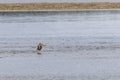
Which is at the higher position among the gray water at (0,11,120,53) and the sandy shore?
the sandy shore

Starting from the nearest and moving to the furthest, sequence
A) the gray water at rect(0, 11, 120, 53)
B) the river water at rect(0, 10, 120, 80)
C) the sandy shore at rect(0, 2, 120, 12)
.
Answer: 1. the river water at rect(0, 10, 120, 80)
2. the gray water at rect(0, 11, 120, 53)
3. the sandy shore at rect(0, 2, 120, 12)

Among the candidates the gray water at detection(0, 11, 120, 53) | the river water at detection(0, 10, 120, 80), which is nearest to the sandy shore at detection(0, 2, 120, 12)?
the gray water at detection(0, 11, 120, 53)

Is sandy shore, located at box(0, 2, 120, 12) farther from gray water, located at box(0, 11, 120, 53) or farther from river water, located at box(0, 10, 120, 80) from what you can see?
river water, located at box(0, 10, 120, 80)

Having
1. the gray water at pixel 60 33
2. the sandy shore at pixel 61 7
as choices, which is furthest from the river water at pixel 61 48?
the sandy shore at pixel 61 7

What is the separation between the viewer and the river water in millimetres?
16672

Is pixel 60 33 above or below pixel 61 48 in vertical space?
above

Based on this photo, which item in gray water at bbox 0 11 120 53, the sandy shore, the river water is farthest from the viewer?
the sandy shore

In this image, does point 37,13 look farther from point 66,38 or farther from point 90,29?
point 66,38

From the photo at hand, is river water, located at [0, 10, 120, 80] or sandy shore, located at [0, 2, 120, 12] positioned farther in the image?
sandy shore, located at [0, 2, 120, 12]

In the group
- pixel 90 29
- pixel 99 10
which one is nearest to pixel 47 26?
pixel 90 29

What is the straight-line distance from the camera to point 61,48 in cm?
2211

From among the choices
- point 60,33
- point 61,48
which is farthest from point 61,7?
point 61,48

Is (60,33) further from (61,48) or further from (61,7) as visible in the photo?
(61,7)

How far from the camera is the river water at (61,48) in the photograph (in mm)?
16672
